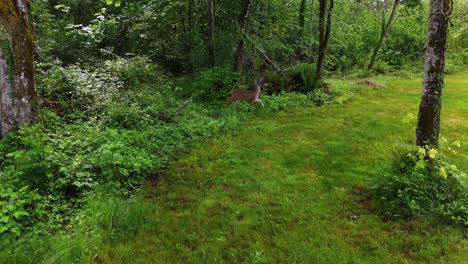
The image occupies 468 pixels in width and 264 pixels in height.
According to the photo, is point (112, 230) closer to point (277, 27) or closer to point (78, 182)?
point (78, 182)

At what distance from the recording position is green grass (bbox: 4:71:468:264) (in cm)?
360

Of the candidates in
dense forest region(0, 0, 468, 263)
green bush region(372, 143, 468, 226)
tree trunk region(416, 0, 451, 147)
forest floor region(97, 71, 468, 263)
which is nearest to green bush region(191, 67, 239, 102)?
dense forest region(0, 0, 468, 263)

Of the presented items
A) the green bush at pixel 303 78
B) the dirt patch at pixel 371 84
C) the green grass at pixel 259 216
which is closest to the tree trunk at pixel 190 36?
the green bush at pixel 303 78

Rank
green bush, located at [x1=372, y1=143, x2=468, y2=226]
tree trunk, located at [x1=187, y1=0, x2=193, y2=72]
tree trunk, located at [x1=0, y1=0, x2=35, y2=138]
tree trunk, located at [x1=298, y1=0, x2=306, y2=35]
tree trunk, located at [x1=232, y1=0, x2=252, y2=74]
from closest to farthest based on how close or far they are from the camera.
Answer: green bush, located at [x1=372, y1=143, x2=468, y2=226]
tree trunk, located at [x1=0, y1=0, x2=35, y2=138]
tree trunk, located at [x1=232, y1=0, x2=252, y2=74]
tree trunk, located at [x1=187, y1=0, x2=193, y2=72]
tree trunk, located at [x1=298, y1=0, x2=306, y2=35]

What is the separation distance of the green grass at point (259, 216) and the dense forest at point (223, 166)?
0.02 metres

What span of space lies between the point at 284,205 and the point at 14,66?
4593 mm

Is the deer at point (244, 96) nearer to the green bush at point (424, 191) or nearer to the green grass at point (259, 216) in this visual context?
the green grass at point (259, 216)

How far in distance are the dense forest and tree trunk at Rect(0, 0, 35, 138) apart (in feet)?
0.06

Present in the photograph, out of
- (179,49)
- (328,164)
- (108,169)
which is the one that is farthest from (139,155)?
(179,49)

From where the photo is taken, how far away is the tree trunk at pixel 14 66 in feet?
16.4

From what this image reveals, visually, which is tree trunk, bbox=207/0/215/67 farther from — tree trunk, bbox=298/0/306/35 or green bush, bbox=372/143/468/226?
green bush, bbox=372/143/468/226

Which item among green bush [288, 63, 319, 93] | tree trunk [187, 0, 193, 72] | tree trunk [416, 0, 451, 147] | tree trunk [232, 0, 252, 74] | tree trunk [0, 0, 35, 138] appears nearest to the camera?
tree trunk [416, 0, 451, 147]

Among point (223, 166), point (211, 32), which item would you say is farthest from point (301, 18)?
point (223, 166)

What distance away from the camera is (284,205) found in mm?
4645
